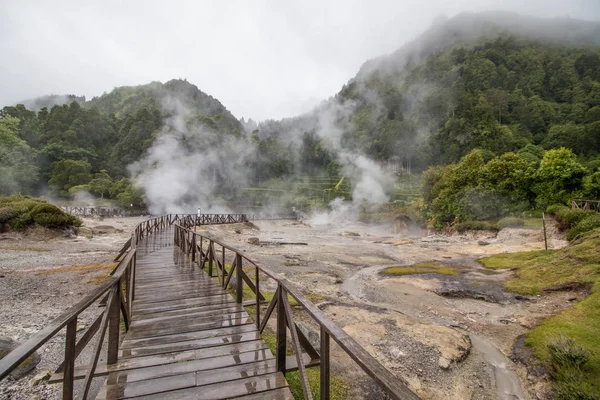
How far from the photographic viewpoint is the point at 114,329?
3.32 metres

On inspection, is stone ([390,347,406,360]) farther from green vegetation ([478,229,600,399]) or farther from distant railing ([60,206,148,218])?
distant railing ([60,206,148,218])

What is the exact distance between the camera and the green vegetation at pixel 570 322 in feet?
16.1

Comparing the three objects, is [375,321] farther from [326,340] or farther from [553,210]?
[553,210]

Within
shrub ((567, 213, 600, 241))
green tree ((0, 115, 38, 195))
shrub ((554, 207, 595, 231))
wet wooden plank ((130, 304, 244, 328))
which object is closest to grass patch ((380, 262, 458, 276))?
shrub ((567, 213, 600, 241))

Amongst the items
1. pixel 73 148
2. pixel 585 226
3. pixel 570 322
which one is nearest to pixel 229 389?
pixel 570 322

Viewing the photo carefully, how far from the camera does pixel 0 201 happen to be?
61.9ft

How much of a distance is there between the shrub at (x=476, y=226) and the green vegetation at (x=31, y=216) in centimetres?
2982

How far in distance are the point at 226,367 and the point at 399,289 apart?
8.97m

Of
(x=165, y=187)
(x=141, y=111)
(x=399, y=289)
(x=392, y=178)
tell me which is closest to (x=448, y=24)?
(x=392, y=178)

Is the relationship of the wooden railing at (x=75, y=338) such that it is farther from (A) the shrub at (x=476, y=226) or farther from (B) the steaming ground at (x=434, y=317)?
(A) the shrub at (x=476, y=226)

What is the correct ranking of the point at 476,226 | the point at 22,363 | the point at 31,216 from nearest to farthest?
the point at 22,363
the point at 31,216
the point at 476,226

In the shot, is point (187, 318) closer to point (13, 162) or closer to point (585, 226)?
point (585, 226)

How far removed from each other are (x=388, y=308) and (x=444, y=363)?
10.5 feet

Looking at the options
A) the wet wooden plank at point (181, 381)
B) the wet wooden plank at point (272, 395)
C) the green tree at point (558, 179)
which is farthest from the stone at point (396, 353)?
the green tree at point (558, 179)
